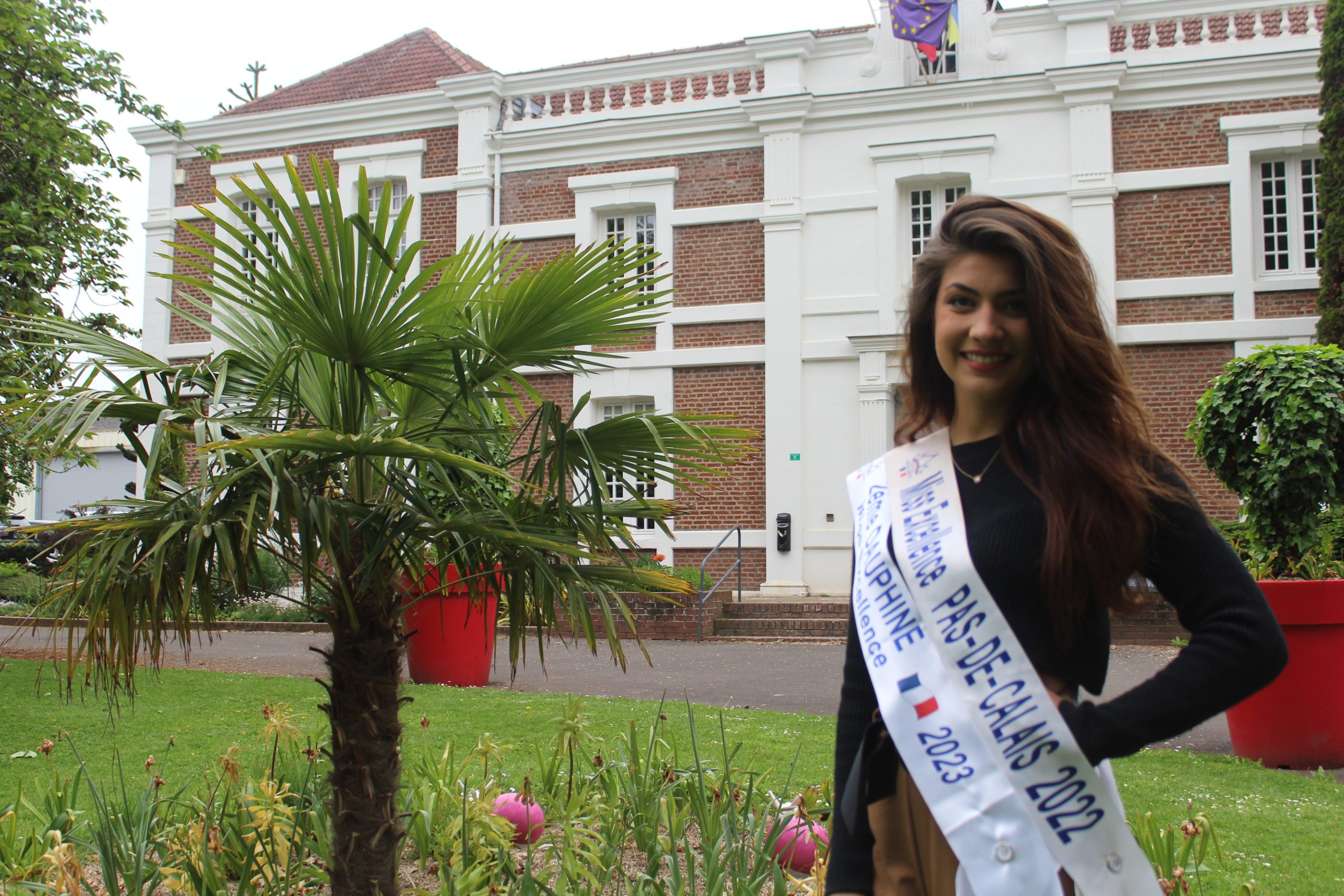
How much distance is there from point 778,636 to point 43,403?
11390 millimetres

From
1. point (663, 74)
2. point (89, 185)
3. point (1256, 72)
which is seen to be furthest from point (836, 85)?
point (89, 185)

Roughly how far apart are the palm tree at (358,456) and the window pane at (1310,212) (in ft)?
44.9

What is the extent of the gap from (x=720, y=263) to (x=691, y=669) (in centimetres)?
782

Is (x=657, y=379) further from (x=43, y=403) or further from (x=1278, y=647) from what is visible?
(x=1278, y=647)

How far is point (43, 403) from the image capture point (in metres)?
3.15

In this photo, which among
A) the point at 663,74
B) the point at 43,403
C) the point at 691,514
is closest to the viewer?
the point at 43,403

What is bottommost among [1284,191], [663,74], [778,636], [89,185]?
[778,636]

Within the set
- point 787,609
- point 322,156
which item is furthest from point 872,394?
point 322,156

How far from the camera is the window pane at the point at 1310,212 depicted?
47.4ft

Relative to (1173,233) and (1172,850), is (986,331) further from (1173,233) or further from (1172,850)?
(1173,233)

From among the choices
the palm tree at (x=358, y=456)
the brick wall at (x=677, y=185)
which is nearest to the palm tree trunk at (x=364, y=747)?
the palm tree at (x=358, y=456)

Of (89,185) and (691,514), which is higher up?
(89,185)

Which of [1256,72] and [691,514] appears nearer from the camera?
[1256,72]

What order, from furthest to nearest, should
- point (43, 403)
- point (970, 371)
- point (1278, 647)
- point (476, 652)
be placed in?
point (476, 652) < point (43, 403) < point (970, 371) < point (1278, 647)
